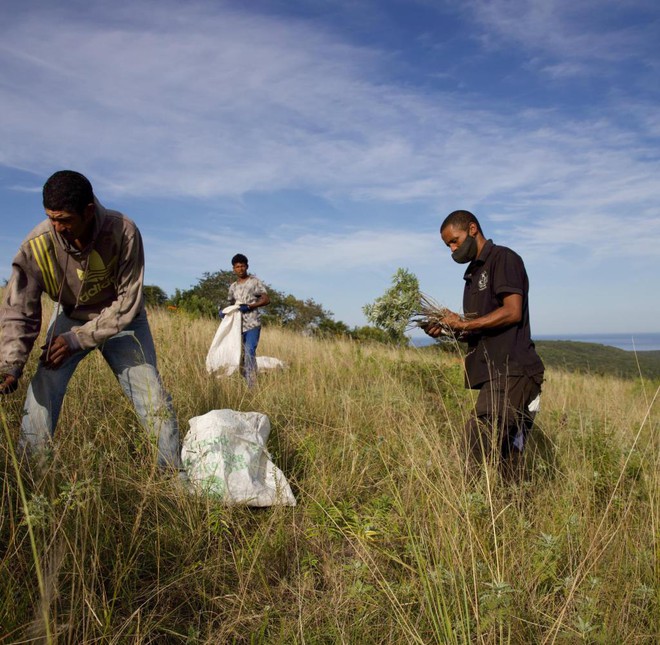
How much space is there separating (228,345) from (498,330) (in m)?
4.65

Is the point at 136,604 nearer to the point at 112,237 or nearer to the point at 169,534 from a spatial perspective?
the point at 169,534

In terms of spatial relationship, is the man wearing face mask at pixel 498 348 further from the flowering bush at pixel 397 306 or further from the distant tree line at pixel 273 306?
the distant tree line at pixel 273 306

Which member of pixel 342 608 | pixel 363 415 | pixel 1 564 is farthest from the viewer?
pixel 363 415

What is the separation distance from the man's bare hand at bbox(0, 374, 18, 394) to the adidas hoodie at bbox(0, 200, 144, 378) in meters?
0.04

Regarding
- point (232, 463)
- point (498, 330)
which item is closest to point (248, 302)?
point (232, 463)

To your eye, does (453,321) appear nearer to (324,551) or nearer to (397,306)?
(397,306)

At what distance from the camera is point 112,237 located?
322 centimetres

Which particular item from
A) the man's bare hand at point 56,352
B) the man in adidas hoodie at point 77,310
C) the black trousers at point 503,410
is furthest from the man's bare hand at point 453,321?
the man's bare hand at point 56,352

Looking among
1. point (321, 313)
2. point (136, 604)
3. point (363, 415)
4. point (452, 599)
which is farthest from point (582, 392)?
point (321, 313)

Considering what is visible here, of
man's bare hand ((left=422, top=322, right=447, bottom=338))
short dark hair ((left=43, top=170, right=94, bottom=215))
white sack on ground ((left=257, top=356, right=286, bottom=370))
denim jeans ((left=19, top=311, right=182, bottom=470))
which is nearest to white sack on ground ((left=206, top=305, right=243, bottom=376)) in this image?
white sack on ground ((left=257, top=356, right=286, bottom=370))

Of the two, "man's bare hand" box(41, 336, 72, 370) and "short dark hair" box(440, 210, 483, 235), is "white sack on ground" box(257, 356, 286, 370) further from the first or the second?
"man's bare hand" box(41, 336, 72, 370)

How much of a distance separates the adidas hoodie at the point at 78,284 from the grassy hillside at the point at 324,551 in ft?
2.03

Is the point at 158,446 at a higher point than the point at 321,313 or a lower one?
lower

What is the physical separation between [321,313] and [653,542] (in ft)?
57.1
